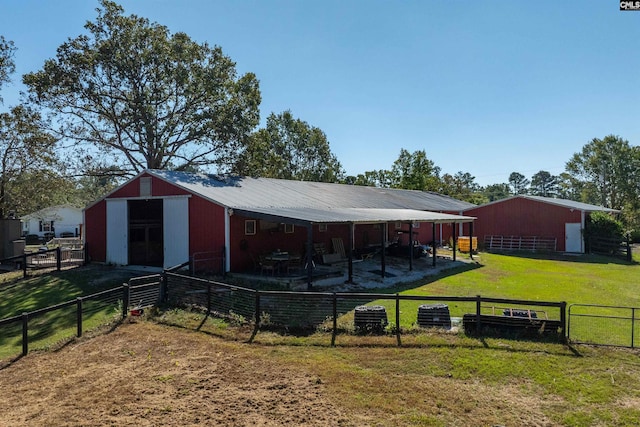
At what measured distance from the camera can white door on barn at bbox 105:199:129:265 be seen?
16906mm

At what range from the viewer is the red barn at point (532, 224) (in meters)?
25.4

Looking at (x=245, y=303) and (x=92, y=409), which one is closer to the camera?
(x=92, y=409)

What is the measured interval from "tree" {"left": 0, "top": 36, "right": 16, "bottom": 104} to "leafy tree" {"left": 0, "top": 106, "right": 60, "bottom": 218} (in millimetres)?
2229

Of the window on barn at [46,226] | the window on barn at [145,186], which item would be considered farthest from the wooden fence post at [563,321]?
the window on barn at [46,226]

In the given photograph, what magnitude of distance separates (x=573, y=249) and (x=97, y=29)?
3328cm

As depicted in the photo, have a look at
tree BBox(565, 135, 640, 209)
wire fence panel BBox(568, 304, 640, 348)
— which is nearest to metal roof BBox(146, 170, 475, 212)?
wire fence panel BBox(568, 304, 640, 348)

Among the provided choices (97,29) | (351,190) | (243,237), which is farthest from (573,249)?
(97,29)

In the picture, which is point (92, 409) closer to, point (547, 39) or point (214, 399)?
point (214, 399)

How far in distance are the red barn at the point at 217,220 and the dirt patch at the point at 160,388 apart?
5.81 metres

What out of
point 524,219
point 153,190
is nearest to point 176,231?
point 153,190

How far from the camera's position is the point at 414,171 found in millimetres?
44844

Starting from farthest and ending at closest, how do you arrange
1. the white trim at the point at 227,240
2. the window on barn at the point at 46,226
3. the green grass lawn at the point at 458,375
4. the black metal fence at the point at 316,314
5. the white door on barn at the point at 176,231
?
the window on barn at the point at 46,226 < the white door on barn at the point at 176,231 < the white trim at the point at 227,240 < the black metal fence at the point at 316,314 < the green grass lawn at the point at 458,375

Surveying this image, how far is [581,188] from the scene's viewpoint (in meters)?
53.7

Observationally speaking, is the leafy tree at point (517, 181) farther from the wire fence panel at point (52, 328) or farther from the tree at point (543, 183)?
the wire fence panel at point (52, 328)
